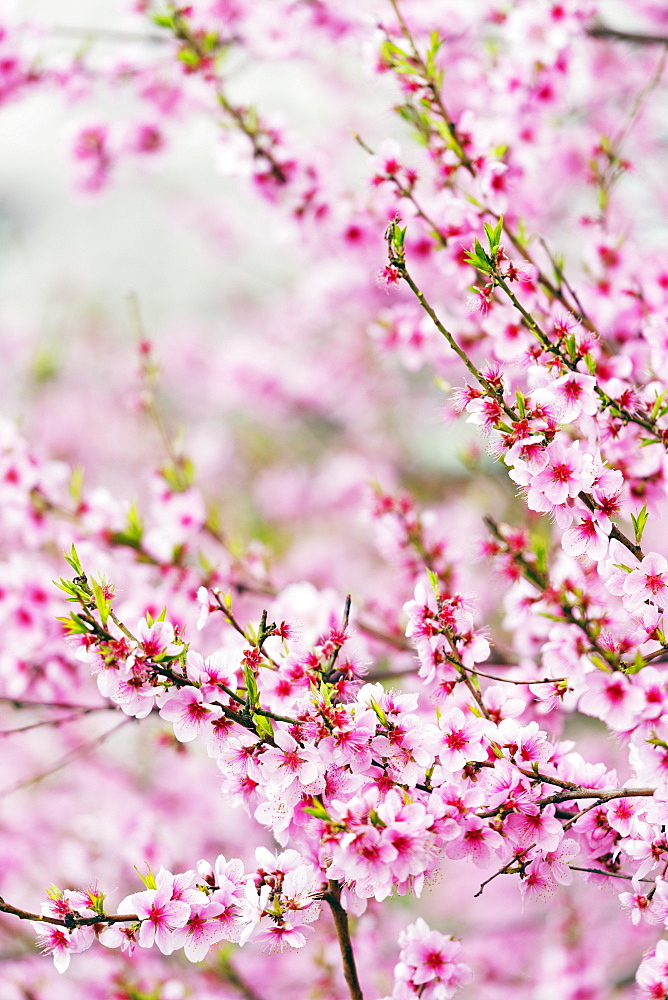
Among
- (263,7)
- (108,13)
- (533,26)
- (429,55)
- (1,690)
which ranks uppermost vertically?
(108,13)

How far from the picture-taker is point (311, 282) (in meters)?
5.73

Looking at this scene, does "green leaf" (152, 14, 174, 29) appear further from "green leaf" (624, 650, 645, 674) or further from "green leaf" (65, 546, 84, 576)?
"green leaf" (624, 650, 645, 674)

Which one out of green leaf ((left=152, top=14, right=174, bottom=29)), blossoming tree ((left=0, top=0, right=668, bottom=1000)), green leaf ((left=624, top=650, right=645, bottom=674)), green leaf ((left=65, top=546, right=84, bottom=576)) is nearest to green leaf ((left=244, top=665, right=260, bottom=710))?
blossoming tree ((left=0, top=0, right=668, bottom=1000))

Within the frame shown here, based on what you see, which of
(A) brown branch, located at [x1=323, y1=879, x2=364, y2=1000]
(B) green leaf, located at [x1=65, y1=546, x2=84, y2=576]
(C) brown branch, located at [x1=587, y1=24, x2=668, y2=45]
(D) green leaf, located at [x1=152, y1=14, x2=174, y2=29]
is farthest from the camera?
(C) brown branch, located at [x1=587, y1=24, x2=668, y2=45]

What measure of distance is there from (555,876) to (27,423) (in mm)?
7119

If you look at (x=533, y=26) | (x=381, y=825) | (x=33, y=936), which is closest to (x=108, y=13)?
(x=533, y=26)

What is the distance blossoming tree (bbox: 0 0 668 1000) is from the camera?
53.4 inches

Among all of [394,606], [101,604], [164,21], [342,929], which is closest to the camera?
[101,604]

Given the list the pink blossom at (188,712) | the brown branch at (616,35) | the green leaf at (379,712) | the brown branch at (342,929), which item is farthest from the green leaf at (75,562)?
the brown branch at (616,35)

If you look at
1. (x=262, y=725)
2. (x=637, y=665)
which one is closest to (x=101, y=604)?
(x=262, y=725)

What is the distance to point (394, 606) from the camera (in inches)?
128

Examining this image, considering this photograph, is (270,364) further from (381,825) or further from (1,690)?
(381,825)

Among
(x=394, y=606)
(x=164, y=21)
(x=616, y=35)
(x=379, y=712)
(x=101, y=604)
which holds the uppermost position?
(x=164, y=21)

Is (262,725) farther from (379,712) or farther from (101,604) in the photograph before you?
(101,604)
